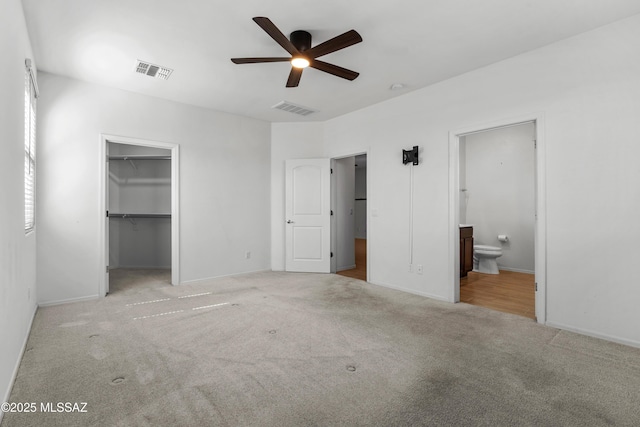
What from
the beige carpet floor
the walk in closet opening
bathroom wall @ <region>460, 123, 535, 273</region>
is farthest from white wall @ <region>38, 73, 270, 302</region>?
bathroom wall @ <region>460, 123, 535, 273</region>

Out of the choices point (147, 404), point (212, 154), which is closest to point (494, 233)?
point (212, 154)

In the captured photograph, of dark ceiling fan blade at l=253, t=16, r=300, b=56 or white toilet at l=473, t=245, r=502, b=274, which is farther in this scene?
white toilet at l=473, t=245, r=502, b=274

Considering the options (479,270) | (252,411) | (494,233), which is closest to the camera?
(252,411)

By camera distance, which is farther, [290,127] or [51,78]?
[290,127]

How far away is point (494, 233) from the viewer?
601 cm

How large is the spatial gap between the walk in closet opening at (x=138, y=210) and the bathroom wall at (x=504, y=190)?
19.6 feet

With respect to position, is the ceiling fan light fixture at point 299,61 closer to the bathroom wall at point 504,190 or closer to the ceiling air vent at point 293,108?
the ceiling air vent at point 293,108

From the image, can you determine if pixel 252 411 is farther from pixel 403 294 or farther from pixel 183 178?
pixel 183 178

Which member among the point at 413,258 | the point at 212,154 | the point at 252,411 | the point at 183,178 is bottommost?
the point at 252,411

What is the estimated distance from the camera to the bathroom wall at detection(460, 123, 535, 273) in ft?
18.3

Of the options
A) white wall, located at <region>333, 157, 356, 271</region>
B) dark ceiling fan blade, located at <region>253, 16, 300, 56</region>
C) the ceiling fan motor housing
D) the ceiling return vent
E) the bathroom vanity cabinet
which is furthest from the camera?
white wall, located at <region>333, 157, 356, 271</region>

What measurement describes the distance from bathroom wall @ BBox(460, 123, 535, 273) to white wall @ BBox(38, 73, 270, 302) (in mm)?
4115

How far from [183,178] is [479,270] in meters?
5.26

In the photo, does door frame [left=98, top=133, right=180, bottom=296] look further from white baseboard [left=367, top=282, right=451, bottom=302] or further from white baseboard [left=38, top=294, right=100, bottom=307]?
white baseboard [left=367, top=282, right=451, bottom=302]
